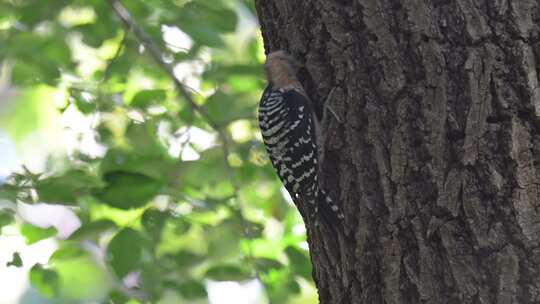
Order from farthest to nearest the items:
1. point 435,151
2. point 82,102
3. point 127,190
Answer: point 82,102 < point 127,190 < point 435,151

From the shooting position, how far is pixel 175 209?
459cm

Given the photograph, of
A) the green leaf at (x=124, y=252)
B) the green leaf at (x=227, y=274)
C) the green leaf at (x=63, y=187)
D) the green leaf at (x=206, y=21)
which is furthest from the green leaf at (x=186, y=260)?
the green leaf at (x=206, y=21)

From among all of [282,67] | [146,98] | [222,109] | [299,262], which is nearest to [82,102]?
[146,98]

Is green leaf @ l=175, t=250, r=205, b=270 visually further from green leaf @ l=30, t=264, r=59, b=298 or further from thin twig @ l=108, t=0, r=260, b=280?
green leaf @ l=30, t=264, r=59, b=298

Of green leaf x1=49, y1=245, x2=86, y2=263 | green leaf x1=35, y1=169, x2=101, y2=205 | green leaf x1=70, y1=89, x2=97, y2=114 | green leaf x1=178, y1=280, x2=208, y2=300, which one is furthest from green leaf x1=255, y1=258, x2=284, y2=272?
green leaf x1=70, y1=89, x2=97, y2=114

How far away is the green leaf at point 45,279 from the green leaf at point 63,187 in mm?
474

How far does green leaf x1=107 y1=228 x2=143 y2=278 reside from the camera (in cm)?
428

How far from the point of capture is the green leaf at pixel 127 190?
4.11 metres

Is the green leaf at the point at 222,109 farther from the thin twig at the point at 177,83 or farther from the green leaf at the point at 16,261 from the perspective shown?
the green leaf at the point at 16,261

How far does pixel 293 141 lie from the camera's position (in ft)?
13.5

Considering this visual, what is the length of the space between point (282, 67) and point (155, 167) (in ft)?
4.77

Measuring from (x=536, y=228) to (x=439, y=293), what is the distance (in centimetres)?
37

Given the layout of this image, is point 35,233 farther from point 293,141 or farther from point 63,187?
point 293,141

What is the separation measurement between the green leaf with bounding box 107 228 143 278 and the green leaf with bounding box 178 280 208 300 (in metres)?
0.54
